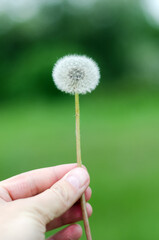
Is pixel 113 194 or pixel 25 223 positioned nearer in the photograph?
pixel 25 223

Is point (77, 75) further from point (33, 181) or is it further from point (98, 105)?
point (98, 105)

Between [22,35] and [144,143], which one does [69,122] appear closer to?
[144,143]

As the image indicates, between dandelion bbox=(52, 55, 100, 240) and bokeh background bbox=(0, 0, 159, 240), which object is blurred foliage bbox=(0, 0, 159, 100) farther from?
dandelion bbox=(52, 55, 100, 240)

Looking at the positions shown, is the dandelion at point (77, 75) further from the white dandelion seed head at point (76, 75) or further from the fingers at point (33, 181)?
the fingers at point (33, 181)

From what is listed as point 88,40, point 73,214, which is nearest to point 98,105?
point 88,40

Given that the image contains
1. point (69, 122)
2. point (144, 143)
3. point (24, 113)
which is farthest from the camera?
point (24, 113)

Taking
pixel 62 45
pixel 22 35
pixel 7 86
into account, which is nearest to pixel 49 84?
pixel 7 86
